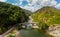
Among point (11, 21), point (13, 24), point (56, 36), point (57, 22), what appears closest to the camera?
point (56, 36)

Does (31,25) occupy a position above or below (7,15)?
below

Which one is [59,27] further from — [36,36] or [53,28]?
[36,36]

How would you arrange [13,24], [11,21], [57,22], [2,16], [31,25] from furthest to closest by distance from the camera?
[31,25], [57,22], [13,24], [11,21], [2,16]

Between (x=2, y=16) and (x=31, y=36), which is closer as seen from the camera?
(x=31, y=36)

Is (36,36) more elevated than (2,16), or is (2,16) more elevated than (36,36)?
(2,16)

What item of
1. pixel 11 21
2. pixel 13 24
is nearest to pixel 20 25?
pixel 13 24

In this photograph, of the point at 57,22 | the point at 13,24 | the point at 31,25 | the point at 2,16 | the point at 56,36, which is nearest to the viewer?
the point at 56,36

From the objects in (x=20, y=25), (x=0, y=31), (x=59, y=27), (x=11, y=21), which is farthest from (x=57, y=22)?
(x=0, y=31)

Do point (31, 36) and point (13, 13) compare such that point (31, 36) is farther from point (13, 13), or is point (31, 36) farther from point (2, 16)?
point (13, 13)

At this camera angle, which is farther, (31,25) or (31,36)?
(31,25)
